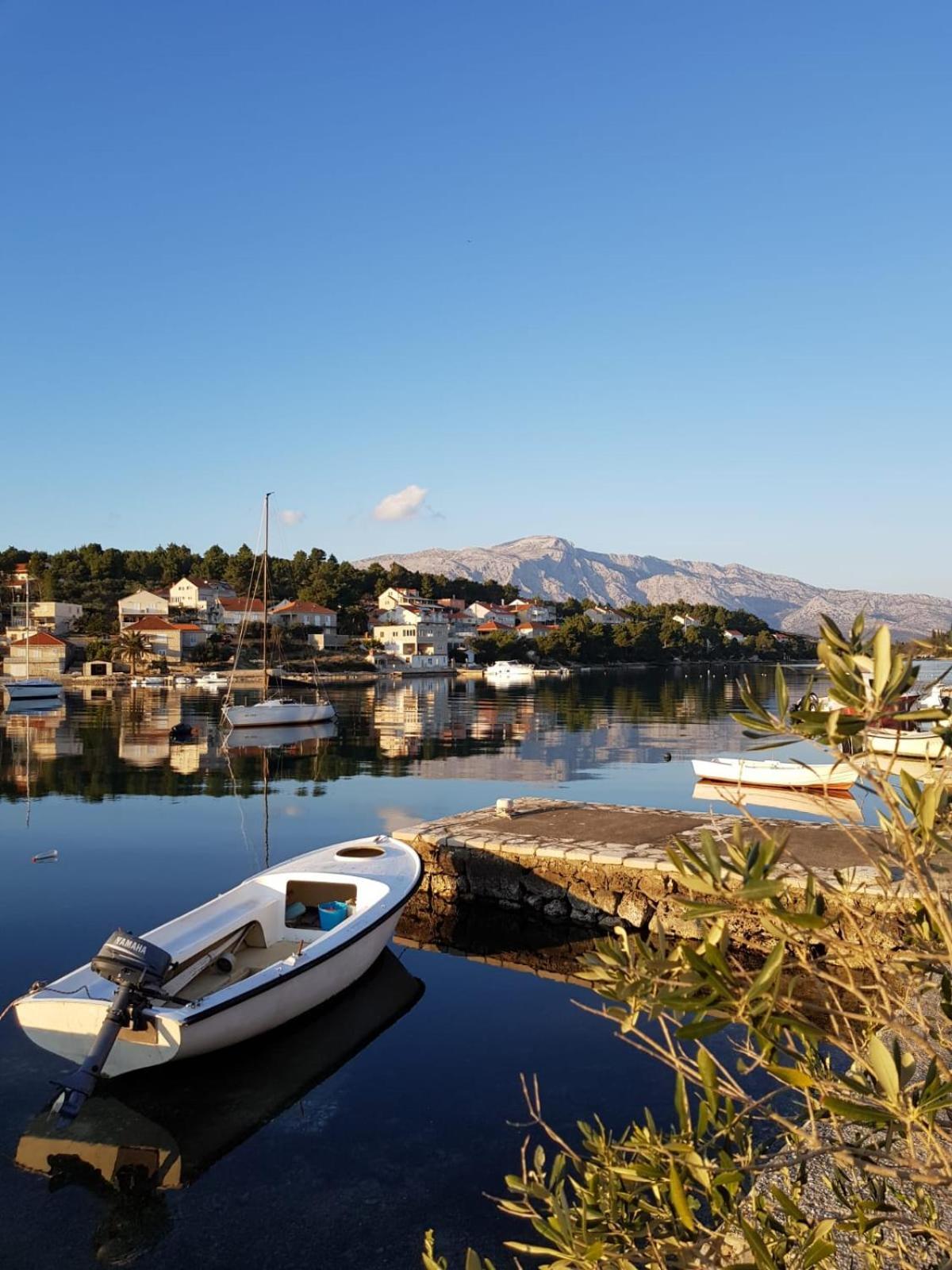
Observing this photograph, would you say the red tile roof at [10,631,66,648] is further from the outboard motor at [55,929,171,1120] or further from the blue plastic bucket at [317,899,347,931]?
the outboard motor at [55,929,171,1120]

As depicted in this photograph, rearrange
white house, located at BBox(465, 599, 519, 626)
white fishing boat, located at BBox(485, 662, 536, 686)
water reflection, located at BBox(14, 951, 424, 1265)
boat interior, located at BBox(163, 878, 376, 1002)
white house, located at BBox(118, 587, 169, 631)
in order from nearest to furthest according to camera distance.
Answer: water reflection, located at BBox(14, 951, 424, 1265), boat interior, located at BBox(163, 878, 376, 1002), white fishing boat, located at BBox(485, 662, 536, 686), white house, located at BBox(118, 587, 169, 631), white house, located at BBox(465, 599, 519, 626)

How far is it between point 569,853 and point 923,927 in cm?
1093

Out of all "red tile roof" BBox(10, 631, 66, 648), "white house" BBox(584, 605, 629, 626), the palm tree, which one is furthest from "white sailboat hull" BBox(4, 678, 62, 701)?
"white house" BBox(584, 605, 629, 626)

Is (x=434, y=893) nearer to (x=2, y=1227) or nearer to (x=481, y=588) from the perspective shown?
(x=2, y=1227)

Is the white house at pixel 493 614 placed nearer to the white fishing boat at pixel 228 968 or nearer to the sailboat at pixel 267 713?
the sailboat at pixel 267 713

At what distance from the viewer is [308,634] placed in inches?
4104

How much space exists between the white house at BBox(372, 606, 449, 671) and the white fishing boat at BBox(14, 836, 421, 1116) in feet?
291

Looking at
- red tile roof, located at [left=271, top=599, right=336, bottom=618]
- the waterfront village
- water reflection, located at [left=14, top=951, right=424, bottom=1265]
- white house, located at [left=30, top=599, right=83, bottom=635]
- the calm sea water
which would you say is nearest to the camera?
the calm sea water

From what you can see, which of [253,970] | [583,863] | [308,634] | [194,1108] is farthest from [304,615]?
[194,1108]

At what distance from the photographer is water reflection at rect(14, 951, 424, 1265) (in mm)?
6758

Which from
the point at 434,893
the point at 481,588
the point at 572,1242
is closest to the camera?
the point at 572,1242

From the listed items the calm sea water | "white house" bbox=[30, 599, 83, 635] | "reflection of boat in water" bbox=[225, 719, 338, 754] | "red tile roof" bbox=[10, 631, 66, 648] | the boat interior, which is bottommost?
"reflection of boat in water" bbox=[225, 719, 338, 754]

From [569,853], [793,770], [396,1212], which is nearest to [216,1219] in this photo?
[396,1212]

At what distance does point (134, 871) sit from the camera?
16031 mm
